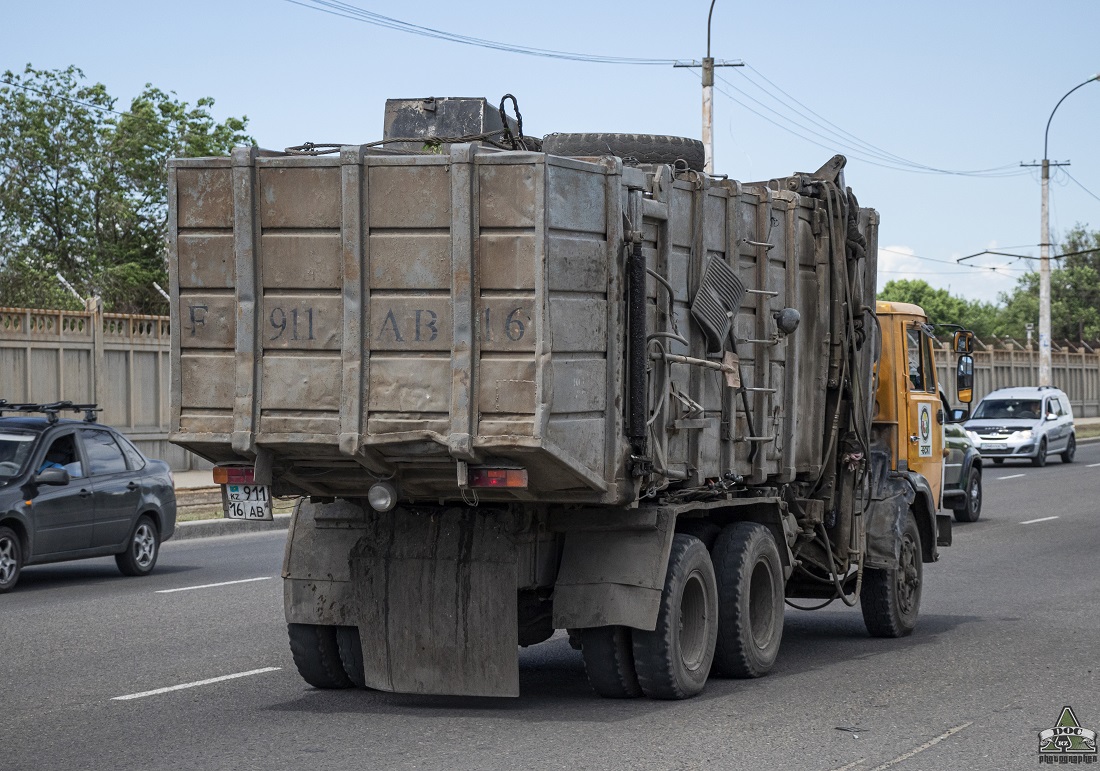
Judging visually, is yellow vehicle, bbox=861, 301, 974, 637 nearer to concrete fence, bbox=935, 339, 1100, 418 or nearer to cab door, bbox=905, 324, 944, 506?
cab door, bbox=905, 324, 944, 506

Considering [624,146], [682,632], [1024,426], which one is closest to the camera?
[682,632]

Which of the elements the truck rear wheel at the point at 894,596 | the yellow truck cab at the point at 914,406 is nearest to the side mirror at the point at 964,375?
the yellow truck cab at the point at 914,406

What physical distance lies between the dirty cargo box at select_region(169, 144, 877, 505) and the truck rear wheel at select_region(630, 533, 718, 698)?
2.04 feet

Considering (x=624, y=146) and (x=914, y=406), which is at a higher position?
(x=624, y=146)

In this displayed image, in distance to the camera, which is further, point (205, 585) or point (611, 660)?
point (205, 585)

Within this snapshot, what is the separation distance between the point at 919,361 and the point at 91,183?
34742mm

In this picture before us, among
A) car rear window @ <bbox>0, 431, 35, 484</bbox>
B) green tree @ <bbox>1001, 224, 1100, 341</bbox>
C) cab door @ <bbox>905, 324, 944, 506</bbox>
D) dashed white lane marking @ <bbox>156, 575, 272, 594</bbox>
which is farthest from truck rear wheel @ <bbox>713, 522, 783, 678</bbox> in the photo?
green tree @ <bbox>1001, 224, 1100, 341</bbox>

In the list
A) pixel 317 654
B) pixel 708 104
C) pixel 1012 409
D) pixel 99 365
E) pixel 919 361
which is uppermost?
pixel 708 104

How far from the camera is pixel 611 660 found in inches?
332

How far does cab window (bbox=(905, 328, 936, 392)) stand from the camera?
40.9 feet

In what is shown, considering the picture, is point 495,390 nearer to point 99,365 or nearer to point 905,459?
point 905,459

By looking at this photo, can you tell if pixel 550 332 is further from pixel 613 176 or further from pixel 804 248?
pixel 804 248

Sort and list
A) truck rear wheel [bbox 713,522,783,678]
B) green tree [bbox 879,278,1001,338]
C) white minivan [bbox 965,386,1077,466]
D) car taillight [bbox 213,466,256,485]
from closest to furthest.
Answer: car taillight [bbox 213,466,256,485] < truck rear wheel [bbox 713,522,783,678] < white minivan [bbox 965,386,1077,466] < green tree [bbox 879,278,1001,338]

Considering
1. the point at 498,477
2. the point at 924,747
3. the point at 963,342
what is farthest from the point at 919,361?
the point at 498,477
